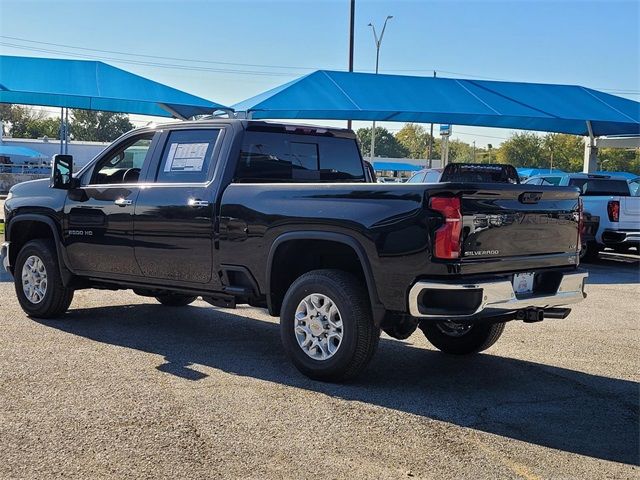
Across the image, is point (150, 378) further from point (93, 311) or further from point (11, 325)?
point (93, 311)

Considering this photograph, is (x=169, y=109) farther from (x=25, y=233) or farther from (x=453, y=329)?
(x=453, y=329)

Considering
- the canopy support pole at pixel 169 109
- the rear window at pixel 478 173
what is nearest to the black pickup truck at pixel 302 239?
the rear window at pixel 478 173

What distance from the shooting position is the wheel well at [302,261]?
563cm

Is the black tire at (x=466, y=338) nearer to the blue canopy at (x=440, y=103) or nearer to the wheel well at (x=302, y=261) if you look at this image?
the wheel well at (x=302, y=261)

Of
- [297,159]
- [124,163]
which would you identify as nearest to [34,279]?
[124,163]

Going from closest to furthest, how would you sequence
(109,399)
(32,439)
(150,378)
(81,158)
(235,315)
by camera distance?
1. (32,439)
2. (109,399)
3. (150,378)
4. (235,315)
5. (81,158)

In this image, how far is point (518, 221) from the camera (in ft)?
17.1

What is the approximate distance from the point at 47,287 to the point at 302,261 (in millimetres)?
3130

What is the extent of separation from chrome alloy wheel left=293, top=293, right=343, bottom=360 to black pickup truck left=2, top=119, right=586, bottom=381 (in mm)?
11

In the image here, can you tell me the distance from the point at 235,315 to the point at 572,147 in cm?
8336

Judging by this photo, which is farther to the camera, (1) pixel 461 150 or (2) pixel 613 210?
(1) pixel 461 150

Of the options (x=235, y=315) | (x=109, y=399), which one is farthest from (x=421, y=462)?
(x=235, y=315)

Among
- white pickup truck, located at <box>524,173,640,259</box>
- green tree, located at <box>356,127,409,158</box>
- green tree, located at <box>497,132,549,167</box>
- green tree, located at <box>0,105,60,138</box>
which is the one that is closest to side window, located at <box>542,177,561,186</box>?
white pickup truck, located at <box>524,173,640,259</box>

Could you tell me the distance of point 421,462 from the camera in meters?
3.96
